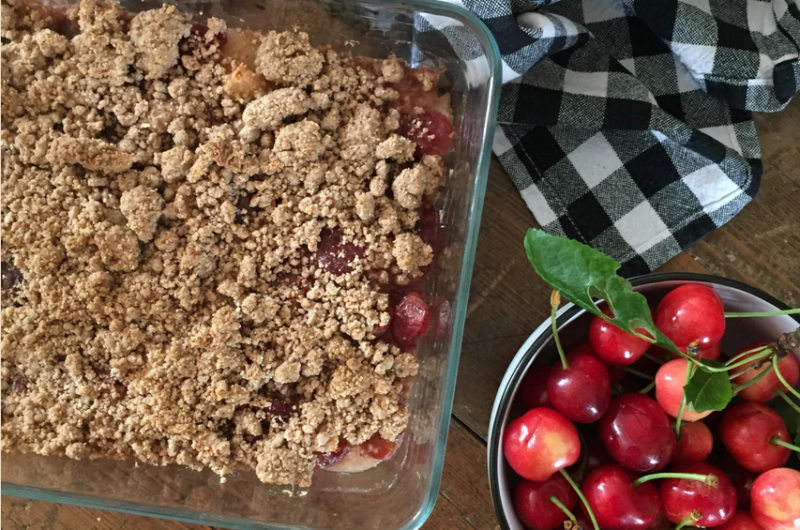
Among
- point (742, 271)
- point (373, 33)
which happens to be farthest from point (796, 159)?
point (373, 33)

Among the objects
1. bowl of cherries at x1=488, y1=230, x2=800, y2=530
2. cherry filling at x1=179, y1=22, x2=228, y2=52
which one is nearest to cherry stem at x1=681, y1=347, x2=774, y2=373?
bowl of cherries at x1=488, y1=230, x2=800, y2=530

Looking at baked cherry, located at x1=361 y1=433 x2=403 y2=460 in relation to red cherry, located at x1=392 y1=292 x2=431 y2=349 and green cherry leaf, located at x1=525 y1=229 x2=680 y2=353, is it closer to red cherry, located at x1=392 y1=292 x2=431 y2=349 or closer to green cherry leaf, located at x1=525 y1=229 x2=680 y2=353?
red cherry, located at x1=392 y1=292 x2=431 y2=349

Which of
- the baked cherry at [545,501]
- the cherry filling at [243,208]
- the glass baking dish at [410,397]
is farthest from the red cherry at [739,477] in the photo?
the cherry filling at [243,208]

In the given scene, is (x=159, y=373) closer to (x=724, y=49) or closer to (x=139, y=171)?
(x=139, y=171)

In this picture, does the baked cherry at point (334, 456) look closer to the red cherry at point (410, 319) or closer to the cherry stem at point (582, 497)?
the red cherry at point (410, 319)

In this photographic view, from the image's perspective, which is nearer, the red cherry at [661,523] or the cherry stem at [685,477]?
the cherry stem at [685,477]
